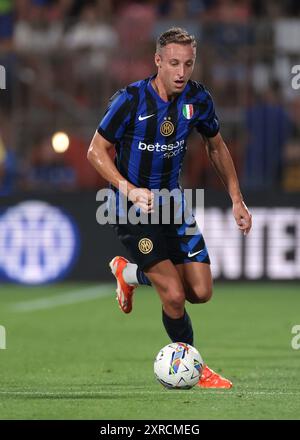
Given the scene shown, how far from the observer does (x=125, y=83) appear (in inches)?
589

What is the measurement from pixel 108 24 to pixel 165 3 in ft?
4.30

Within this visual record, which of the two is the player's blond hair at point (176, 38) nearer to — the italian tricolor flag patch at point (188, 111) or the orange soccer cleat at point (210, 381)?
the italian tricolor flag patch at point (188, 111)

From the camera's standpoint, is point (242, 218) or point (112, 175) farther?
point (242, 218)

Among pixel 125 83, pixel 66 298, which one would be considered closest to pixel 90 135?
pixel 125 83

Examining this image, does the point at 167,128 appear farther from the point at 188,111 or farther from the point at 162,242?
the point at 162,242

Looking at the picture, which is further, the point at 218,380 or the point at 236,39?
the point at 236,39

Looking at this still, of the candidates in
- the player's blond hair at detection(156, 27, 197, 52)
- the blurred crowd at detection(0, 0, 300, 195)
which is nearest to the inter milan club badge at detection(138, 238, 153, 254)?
the player's blond hair at detection(156, 27, 197, 52)

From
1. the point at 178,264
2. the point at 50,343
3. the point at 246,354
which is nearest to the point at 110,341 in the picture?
the point at 50,343

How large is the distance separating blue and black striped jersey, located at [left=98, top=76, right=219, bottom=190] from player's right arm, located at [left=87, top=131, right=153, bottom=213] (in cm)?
7

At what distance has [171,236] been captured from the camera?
7.81 meters

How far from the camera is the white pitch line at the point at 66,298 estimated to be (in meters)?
13.0

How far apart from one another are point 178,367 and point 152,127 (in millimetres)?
1583

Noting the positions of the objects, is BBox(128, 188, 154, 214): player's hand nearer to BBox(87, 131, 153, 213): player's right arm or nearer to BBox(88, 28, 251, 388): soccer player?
BBox(87, 131, 153, 213): player's right arm

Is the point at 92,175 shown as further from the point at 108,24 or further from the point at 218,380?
the point at 218,380
